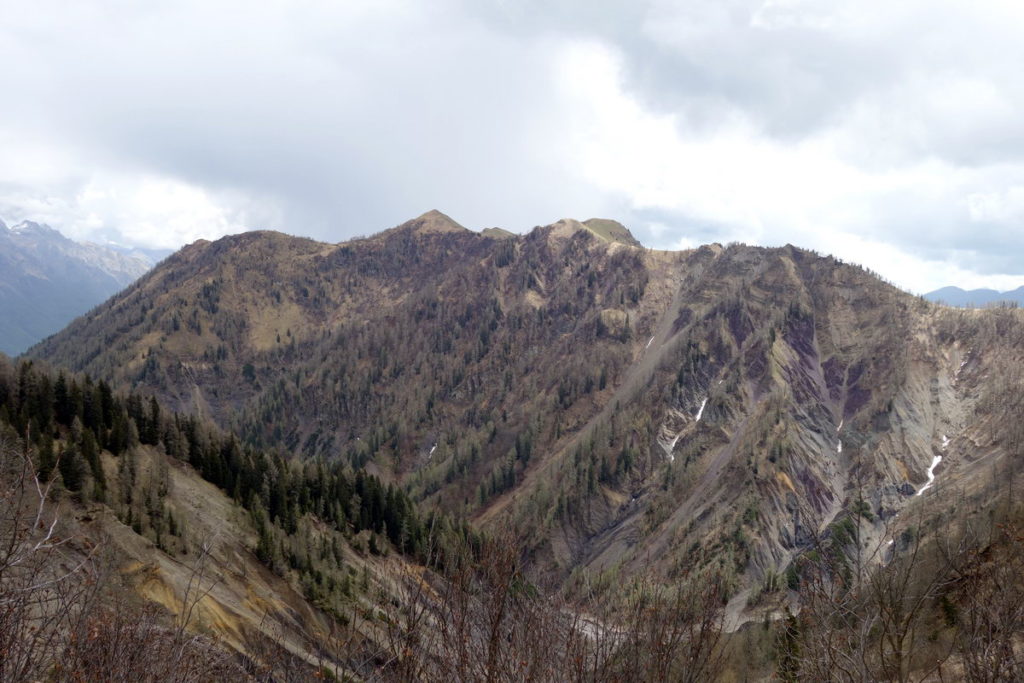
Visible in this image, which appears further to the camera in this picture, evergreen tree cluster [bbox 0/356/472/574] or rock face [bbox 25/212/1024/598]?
rock face [bbox 25/212/1024/598]

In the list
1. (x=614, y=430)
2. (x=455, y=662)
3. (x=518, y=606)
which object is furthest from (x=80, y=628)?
(x=614, y=430)

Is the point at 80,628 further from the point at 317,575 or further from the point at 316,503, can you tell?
the point at 316,503

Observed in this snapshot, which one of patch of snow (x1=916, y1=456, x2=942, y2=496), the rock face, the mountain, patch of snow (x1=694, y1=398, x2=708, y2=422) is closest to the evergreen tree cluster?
the mountain

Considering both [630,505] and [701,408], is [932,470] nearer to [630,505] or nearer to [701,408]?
[701,408]

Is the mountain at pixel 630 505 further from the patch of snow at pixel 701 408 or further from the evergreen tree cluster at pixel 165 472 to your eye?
the patch of snow at pixel 701 408

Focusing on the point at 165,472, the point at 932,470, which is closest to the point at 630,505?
the point at 932,470

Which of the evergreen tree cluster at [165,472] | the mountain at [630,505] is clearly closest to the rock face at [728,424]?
the mountain at [630,505]

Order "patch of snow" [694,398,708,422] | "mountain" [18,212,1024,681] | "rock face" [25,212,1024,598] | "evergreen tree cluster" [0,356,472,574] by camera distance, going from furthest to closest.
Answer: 1. "patch of snow" [694,398,708,422]
2. "rock face" [25,212,1024,598]
3. "evergreen tree cluster" [0,356,472,574]
4. "mountain" [18,212,1024,681]

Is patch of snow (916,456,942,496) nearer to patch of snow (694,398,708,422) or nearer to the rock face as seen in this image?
the rock face

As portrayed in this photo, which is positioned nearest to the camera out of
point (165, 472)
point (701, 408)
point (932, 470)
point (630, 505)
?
point (165, 472)

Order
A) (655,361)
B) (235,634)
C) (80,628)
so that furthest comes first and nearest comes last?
(655,361), (235,634), (80,628)

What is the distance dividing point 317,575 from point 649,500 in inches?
3533

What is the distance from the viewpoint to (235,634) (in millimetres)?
34000

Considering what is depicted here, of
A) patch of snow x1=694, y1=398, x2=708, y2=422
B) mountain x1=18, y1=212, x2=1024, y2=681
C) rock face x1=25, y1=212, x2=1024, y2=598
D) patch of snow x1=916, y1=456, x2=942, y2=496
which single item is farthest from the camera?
patch of snow x1=694, y1=398, x2=708, y2=422
